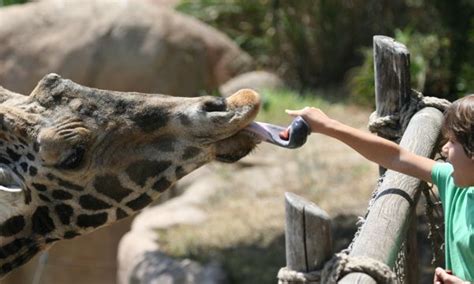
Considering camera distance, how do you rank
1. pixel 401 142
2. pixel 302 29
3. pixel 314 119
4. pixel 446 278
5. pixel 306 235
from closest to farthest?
1. pixel 306 235
2. pixel 446 278
3. pixel 314 119
4. pixel 401 142
5. pixel 302 29

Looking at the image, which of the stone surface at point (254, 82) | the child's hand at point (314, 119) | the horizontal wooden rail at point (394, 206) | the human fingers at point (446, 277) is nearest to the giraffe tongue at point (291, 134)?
the child's hand at point (314, 119)

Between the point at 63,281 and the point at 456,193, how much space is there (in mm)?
7258

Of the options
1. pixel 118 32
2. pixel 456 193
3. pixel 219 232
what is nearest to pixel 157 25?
pixel 118 32

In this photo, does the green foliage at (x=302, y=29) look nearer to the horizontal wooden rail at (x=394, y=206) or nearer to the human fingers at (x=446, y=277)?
the horizontal wooden rail at (x=394, y=206)

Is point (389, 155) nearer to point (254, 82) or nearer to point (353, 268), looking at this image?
point (353, 268)

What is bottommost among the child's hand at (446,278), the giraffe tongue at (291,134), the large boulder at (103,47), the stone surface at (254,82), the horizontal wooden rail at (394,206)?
the stone surface at (254,82)

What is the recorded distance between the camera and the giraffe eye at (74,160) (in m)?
4.22

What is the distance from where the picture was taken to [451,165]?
3.70m

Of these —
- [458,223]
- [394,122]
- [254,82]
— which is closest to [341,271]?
[458,223]

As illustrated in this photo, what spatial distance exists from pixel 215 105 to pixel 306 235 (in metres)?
Result: 1.31

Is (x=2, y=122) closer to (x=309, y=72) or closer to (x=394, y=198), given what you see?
(x=394, y=198)

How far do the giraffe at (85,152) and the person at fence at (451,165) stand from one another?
511 mm

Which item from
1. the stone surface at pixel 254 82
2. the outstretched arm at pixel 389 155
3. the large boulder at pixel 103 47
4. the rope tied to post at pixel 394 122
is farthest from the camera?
the stone surface at pixel 254 82

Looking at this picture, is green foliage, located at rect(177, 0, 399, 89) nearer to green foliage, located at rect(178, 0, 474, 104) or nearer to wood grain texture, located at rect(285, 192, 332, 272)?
green foliage, located at rect(178, 0, 474, 104)
